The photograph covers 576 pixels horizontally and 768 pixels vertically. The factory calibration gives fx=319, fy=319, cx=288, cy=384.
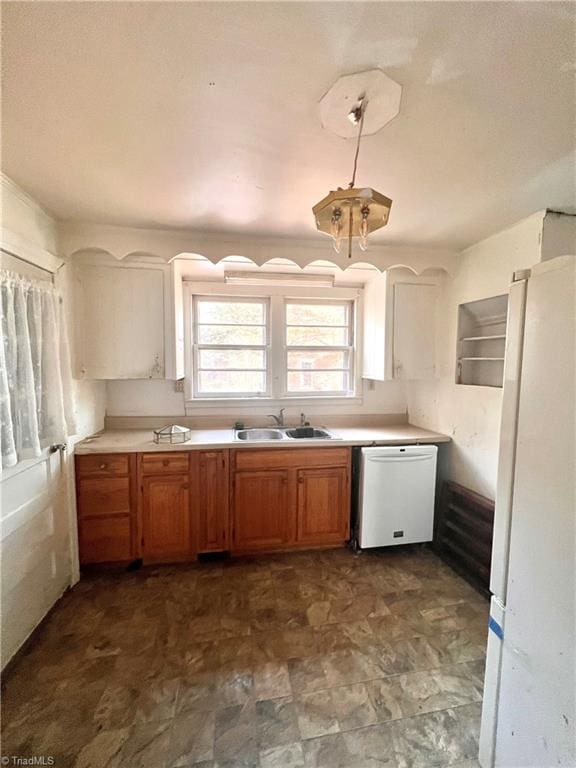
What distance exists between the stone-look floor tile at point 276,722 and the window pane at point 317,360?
2.37 metres

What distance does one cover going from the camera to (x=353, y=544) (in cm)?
264

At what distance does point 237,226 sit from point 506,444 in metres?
1.95

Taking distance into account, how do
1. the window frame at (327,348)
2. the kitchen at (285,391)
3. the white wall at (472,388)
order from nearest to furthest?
1. the kitchen at (285,391)
2. the white wall at (472,388)
3. the window frame at (327,348)

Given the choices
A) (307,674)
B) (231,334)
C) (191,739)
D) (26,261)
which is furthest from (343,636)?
(26,261)

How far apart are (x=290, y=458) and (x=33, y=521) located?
163 centimetres

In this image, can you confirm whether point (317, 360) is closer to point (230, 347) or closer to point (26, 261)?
point (230, 347)

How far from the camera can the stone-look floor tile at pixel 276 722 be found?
129cm

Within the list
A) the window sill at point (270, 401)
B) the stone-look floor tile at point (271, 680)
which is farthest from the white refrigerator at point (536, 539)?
the window sill at point (270, 401)

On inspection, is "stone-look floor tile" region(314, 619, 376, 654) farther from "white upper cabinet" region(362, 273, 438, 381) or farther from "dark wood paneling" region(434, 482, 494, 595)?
"white upper cabinet" region(362, 273, 438, 381)

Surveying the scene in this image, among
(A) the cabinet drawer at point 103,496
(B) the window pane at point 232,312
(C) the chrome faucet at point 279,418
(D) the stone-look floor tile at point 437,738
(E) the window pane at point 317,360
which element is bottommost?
(D) the stone-look floor tile at point 437,738

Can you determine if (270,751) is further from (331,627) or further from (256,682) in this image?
(331,627)

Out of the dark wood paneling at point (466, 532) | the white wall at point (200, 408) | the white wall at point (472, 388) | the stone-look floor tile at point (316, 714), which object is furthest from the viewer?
the white wall at point (200, 408)

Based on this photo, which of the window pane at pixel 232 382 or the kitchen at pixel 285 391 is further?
the window pane at pixel 232 382

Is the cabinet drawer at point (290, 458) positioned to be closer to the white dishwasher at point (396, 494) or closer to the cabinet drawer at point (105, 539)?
the white dishwasher at point (396, 494)
